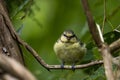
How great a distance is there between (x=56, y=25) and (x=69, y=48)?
335 millimetres

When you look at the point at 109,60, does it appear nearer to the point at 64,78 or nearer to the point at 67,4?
the point at 64,78

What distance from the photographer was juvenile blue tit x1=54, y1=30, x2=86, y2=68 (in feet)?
7.62

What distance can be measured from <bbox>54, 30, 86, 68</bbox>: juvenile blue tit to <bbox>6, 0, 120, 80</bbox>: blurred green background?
0.06 m

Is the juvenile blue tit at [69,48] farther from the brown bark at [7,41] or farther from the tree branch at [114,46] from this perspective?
the tree branch at [114,46]

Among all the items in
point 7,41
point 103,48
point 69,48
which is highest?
point 103,48

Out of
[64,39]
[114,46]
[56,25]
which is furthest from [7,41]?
[56,25]

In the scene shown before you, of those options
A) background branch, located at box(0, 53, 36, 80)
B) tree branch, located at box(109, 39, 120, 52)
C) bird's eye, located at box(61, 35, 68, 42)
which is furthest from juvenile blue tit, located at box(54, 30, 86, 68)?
background branch, located at box(0, 53, 36, 80)

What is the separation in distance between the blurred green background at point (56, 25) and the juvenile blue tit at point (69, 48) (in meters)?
0.06

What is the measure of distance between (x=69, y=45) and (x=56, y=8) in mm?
367

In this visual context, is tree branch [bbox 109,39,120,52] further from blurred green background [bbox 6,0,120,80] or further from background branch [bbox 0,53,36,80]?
blurred green background [bbox 6,0,120,80]

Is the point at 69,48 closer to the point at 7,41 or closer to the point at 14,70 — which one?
the point at 7,41

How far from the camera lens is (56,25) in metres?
2.71

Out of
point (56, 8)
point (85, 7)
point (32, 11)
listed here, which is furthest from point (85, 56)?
point (85, 7)

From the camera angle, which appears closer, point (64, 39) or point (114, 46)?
point (114, 46)
